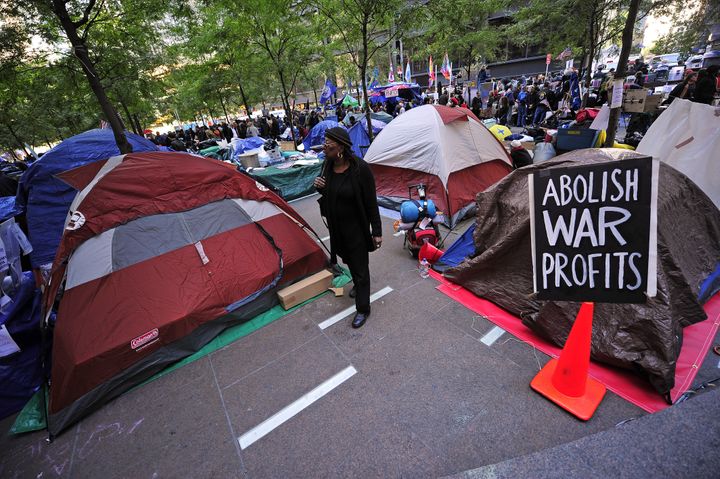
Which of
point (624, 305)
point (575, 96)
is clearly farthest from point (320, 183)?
point (575, 96)

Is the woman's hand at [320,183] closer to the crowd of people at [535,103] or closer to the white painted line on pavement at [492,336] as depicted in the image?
the white painted line on pavement at [492,336]

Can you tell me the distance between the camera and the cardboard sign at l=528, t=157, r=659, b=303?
1959mm

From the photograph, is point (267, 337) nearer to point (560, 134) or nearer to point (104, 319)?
point (104, 319)

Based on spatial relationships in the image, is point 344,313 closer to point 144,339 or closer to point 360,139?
point 144,339

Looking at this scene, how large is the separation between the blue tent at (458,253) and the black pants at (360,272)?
4.53 ft

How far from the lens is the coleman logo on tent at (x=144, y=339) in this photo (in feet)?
10.1

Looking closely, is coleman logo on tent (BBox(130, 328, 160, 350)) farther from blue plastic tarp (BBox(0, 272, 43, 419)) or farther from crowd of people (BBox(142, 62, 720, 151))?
crowd of people (BBox(142, 62, 720, 151))

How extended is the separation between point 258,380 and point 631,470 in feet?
9.53

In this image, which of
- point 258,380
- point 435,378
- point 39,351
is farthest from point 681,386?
point 39,351

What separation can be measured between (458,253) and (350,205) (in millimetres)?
2054

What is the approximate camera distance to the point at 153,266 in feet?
11.3

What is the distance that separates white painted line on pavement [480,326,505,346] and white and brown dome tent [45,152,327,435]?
2.48 m

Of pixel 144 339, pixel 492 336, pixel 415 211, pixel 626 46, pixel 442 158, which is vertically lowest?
pixel 492 336

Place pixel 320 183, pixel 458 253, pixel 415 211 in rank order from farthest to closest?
pixel 415 211, pixel 458 253, pixel 320 183
